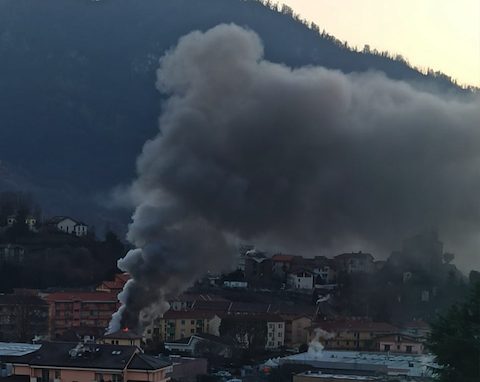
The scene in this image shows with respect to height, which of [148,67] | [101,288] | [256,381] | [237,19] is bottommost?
[256,381]

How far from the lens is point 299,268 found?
2301 inches

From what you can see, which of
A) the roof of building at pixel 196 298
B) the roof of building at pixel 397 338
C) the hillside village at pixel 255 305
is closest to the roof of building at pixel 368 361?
the hillside village at pixel 255 305

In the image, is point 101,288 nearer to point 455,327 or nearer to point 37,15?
point 455,327

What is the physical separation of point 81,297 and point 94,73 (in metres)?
82.2

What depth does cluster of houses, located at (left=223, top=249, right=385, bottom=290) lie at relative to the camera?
188 ft

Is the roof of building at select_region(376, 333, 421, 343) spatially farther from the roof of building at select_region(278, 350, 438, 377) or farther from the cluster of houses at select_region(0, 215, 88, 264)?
the cluster of houses at select_region(0, 215, 88, 264)

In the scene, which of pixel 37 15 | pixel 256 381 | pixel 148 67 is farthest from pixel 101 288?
pixel 37 15

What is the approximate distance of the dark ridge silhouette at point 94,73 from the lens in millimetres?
106062

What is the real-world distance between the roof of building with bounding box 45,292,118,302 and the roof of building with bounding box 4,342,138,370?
18896 mm

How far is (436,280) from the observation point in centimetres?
5244

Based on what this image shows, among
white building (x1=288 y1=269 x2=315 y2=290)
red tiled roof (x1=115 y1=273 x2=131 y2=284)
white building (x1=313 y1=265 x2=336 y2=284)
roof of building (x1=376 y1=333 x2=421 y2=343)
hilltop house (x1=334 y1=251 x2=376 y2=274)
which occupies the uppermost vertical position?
hilltop house (x1=334 y1=251 x2=376 y2=274)

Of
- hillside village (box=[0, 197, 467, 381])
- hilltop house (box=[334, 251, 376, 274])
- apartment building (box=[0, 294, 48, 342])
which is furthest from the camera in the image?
hilltop house (box=[334, 251, 376, 274])

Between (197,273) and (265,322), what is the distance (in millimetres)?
3097

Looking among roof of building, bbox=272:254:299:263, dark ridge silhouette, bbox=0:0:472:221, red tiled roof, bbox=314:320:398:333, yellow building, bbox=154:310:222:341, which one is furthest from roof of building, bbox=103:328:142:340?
dark ridge silhouette, bbox=0:0:472:221
